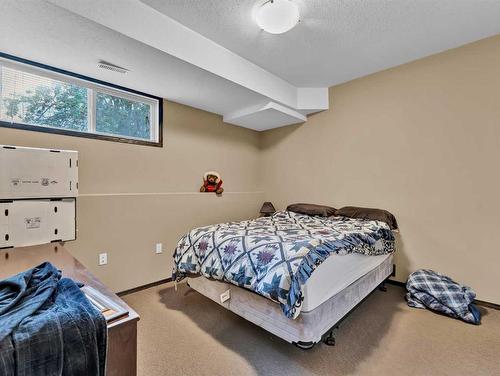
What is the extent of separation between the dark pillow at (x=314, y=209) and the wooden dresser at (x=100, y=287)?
270cm

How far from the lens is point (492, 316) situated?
2.26 meters

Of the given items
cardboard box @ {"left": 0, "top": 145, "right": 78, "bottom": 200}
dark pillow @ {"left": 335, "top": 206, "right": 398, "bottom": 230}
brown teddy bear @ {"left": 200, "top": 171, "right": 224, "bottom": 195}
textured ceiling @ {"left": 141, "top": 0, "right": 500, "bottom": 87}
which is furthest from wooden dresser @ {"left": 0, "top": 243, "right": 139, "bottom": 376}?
dark pillow @ {"left": 335, "top": 206, "right": 398, "bottom": 230}

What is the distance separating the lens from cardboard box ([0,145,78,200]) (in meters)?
1.82

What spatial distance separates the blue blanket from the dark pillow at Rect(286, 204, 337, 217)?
9.64 ft

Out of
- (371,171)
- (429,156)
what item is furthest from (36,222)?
(429,156)

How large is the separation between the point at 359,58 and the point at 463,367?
2898mm

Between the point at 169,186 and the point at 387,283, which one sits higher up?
the point at 169,186

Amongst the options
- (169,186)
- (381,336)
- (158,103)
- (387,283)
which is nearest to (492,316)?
(387,283)

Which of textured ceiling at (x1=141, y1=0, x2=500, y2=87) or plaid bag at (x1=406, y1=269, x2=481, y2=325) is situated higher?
textured ceiling at (x1=141, y1=0, x2=500, y2=87)

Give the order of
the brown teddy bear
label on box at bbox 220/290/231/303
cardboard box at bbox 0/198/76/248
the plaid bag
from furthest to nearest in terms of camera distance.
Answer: the brown teddy bear
the plaid bag
label on box at bbox 220/290/231/303
cardboard box at bbox 0/198/76/248

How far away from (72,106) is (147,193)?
1.15 m

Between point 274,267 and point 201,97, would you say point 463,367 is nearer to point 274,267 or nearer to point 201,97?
point 274,267

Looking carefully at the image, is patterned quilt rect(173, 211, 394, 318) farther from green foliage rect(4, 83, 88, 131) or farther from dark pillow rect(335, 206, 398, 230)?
green foliage rect(4, 83, 88, 131)

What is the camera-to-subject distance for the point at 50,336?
633mm
